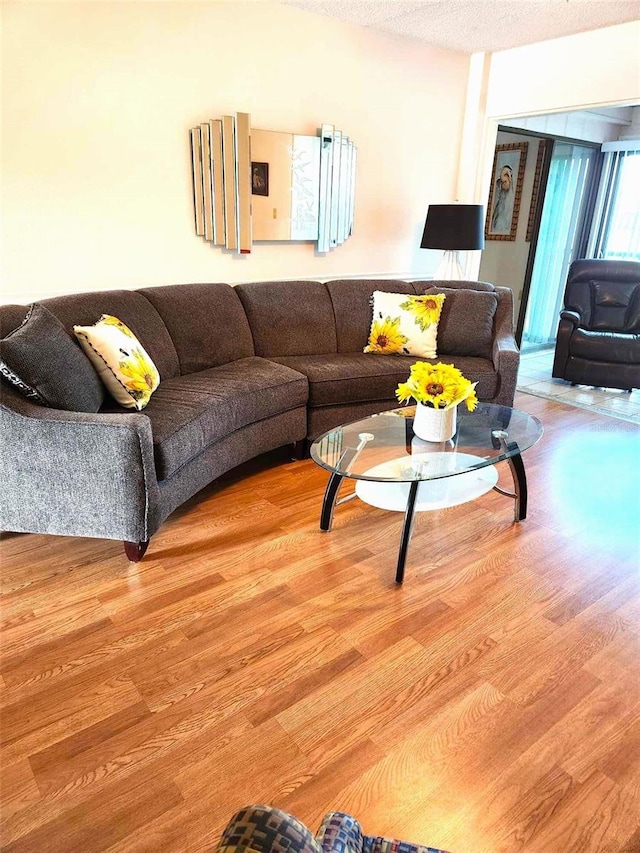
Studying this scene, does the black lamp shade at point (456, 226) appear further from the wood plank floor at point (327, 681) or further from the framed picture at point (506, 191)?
the wood plank floor at point (327, 681)

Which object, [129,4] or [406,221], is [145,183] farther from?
[406,221]

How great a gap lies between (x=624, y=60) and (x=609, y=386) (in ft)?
7.39

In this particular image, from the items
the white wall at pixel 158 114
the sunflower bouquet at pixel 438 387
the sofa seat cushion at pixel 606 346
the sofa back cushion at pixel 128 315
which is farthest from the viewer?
the sofa seat cushion at pixel 606 346

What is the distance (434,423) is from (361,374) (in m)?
0.95

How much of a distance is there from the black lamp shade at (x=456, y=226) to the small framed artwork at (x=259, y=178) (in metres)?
1.24

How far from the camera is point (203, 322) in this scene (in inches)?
128

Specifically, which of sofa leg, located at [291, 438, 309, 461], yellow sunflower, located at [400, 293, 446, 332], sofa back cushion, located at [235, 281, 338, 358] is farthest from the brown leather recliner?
sofa leg, located at [291, 438, 309, 461]

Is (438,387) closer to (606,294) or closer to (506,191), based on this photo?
(606,294)

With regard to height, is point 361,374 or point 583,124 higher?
point 583,124

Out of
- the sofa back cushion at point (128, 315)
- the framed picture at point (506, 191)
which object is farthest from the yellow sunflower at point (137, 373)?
the framed picture at point (506, 191)

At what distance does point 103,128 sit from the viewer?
9.79ft

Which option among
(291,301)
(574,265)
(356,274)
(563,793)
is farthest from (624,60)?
(563,793)

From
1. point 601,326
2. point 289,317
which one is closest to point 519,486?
point 289,317

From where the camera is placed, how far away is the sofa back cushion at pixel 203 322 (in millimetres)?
3143
